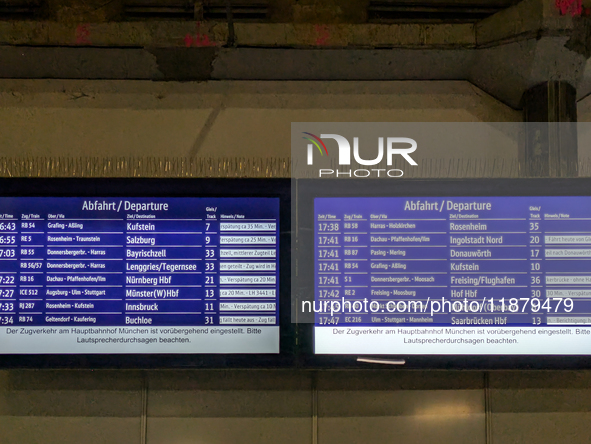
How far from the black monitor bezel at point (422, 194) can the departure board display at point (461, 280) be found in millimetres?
28

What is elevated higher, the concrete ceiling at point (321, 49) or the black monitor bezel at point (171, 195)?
the concrete ceiling at point (321, 49)

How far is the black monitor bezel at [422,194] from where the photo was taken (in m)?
1.84

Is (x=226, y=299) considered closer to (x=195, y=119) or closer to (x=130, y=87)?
(x=195, y=119)

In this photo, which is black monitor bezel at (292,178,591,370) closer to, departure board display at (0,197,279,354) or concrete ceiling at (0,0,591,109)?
departure board display at (0,197,279,354)

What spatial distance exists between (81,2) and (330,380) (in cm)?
232

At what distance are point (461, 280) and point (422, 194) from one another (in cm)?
42

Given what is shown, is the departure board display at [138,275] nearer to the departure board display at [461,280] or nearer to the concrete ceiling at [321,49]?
the departure board display at [461,280]

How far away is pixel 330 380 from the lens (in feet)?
7.08

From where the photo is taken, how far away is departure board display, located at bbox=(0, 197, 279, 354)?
188 centimetres

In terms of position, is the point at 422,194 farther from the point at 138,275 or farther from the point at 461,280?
the point at 138,275

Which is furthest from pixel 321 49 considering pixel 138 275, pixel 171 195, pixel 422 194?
pixel 138 275

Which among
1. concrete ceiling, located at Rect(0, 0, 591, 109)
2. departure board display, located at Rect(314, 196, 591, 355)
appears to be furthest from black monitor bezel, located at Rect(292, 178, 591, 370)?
concrete ceiling, located at Rect(0, 0, 591, 109)

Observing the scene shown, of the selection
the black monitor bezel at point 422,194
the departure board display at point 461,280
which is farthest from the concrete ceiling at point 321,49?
the departure board display at point 461,280

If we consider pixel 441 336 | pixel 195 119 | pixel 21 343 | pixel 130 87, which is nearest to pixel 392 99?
pixel 195 119
